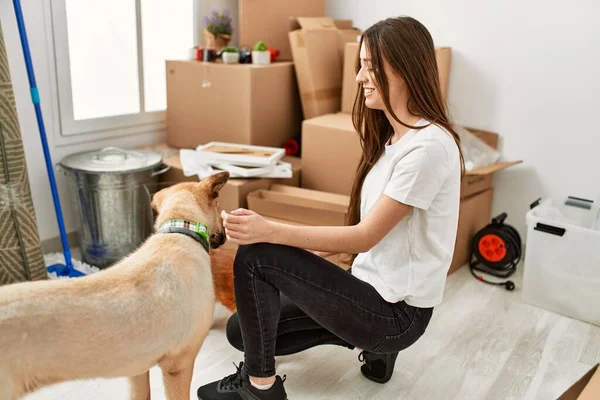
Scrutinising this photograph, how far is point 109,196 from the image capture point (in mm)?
2367

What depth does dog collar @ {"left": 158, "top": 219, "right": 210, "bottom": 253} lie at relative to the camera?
126 centimetres

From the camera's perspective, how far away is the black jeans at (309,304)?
1.31 meters

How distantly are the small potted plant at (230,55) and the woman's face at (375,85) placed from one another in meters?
1.39

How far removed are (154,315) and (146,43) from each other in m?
1.99

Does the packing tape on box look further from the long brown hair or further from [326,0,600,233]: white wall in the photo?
the long brown hair

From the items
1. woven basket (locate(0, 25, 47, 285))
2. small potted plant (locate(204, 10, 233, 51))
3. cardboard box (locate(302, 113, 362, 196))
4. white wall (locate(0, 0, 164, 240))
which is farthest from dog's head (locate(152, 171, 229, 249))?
small potted plant (locate(204, 10, 233, 51))

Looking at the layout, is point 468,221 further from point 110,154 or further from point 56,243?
point 56,243

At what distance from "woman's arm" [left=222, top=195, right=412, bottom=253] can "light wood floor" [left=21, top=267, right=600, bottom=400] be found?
1.88 feet

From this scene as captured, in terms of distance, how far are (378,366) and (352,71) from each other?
1.50 m

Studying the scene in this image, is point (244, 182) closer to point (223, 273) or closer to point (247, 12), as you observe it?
point (223, 273)

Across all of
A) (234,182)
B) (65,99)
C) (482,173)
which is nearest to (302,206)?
(234,182)

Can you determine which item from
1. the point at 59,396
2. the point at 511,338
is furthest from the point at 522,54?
the point at 59,396

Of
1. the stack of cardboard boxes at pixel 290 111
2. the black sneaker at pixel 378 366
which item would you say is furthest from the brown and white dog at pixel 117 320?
the stack of cardboard boxes at pixel 290 111

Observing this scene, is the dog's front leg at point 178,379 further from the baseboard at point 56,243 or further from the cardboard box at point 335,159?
the baseboard at point 56,243
